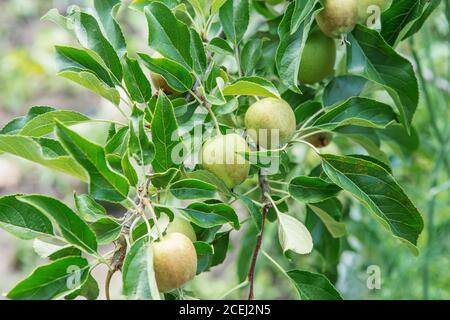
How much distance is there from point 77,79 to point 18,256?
1.91m

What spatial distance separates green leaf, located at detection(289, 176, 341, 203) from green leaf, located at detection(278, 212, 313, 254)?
23 mm

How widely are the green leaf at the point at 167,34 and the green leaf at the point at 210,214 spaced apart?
14 cm

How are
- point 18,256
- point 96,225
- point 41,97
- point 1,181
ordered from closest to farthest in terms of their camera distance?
point 96,225, point 18,256, point 1,181, point 41,97

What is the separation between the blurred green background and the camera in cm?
106

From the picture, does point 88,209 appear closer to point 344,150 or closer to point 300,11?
point 300,11

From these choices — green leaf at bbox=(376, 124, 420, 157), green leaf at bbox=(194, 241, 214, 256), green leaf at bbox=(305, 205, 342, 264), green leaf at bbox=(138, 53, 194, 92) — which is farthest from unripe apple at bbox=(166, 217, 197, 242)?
green leaf at bbox=(376, 124, 420, 157)

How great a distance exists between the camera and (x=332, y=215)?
0.68 metres

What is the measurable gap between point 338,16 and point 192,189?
205 mm

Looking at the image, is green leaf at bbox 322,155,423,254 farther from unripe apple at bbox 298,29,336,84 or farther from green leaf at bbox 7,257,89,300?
green leaf at bbox 7,257,89,300

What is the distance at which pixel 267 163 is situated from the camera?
54 centimetres

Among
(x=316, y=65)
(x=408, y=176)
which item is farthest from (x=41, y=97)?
(x=316, y=65)

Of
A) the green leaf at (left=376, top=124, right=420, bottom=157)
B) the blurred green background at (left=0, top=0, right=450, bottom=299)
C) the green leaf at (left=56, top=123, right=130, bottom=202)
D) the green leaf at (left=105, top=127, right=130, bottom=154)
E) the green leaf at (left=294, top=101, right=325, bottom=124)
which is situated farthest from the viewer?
the blurred green background at (left=0, top=0, right=450, bottom=299)

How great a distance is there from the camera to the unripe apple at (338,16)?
550 mm
